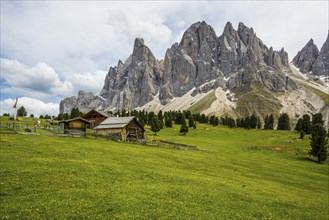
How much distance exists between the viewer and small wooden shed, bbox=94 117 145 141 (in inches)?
3140

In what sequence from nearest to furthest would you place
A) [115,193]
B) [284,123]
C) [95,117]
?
[115,193] → [95,117] → [284,123]

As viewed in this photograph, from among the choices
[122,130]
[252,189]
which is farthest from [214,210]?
[122,130]

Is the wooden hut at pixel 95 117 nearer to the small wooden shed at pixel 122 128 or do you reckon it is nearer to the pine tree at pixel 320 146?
the small wooden shed at pixel 122 128

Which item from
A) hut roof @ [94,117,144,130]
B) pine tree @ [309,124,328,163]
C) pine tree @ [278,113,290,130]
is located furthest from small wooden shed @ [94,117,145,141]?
pine tree @ [278,113,290,130]

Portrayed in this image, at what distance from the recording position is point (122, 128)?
79750 mm

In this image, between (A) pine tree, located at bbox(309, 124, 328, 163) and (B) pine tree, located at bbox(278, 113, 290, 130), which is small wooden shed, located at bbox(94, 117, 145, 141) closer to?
(A) pine tree, located at bbox(309, 124, 328, 163)

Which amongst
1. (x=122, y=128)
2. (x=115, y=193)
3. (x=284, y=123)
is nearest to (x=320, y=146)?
(x=122, y=128)

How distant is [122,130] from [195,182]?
5164 centimetres

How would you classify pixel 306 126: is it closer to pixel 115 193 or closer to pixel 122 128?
pixel 122 128

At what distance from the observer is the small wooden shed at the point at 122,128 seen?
3140 inches

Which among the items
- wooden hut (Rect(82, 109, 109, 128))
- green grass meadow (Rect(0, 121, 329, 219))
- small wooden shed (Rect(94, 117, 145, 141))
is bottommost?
green grass meadow (Rect(0, 121, 329, 219))

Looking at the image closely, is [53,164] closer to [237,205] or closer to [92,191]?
[92,191]

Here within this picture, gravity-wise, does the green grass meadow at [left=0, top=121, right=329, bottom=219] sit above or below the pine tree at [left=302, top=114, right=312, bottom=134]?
below

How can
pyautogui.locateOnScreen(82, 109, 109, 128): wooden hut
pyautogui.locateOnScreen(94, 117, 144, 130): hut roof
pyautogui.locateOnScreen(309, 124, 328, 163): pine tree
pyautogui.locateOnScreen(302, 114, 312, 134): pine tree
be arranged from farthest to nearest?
pyautogui.locateOnScreen(302, 114, 312, 134): pine tree < pyautogui.locateOnScreen(82, 109, 109, 128): wooden hut < pyautogui.locateOnScreen(94, 117, 144, 130): hut roof < pyautogui.locateOnScreen(309, 124, 328, 163): pine tree
